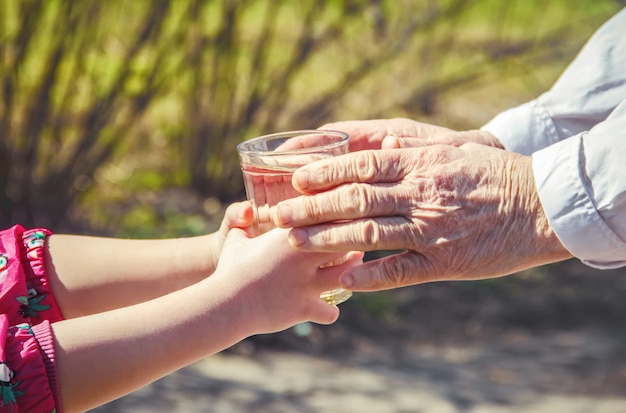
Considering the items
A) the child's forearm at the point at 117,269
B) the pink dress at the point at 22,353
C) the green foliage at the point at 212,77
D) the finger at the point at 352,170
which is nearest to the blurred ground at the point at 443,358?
the green foliage at the point at 212,77

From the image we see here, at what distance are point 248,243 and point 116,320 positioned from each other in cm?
35

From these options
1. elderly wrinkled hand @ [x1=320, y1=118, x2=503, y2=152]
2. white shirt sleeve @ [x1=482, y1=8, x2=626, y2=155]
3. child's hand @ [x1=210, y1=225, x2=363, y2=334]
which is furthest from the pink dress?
white shirt sleeve @ [x1=482, y1=8, x2=626, y2=155]

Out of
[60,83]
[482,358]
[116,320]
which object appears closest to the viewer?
[116,320]

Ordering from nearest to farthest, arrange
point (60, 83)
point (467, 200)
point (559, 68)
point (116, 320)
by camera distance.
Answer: point (116, 320)
point (467, 200)
point (60, 83)
point (559, 68)

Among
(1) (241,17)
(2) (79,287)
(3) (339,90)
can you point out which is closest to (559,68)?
→ (3) (339,90)

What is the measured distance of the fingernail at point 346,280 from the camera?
1927 mm

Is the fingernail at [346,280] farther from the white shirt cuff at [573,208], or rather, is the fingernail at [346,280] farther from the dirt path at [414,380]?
the dirt path at [414,380]

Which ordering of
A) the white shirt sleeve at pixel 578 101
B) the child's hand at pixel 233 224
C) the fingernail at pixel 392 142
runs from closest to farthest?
the child's hand at pixel 233 224 → the fingernail at pixel 392 142 → the white shirt sleeve at pixel 578 101

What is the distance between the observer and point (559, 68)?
16.8 feet

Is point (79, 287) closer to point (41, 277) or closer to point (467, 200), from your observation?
point (41, 277)

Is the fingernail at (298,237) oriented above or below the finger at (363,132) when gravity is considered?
below

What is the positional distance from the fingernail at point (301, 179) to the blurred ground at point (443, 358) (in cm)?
188

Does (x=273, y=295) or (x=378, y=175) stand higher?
(x=378, y=175)

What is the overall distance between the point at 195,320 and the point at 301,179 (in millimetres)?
379
